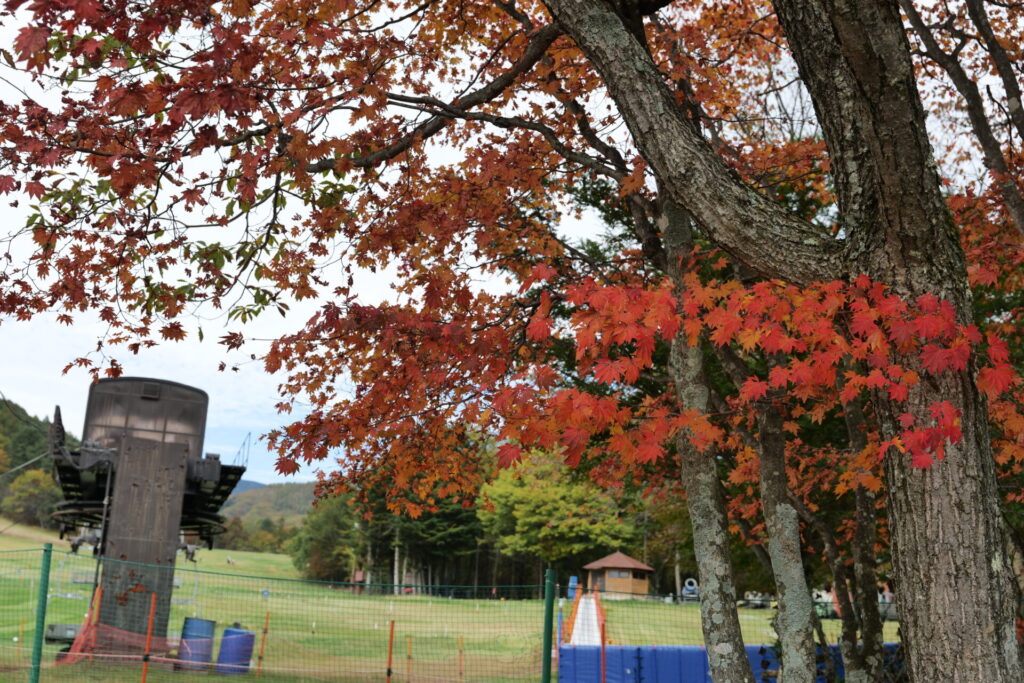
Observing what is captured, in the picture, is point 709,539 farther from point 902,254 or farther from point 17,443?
point 17,443

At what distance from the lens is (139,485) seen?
553 inches

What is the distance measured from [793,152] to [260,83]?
739cm

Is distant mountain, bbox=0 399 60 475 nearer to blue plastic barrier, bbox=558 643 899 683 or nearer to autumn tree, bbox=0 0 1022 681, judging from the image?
blue plastic barrier, bbox=558 643 899 683

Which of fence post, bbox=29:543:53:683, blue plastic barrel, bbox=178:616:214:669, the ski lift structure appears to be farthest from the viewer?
blue plastic barrel, bbox=178:616:214:669

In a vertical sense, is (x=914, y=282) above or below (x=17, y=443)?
below

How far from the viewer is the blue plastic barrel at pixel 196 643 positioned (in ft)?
47.6

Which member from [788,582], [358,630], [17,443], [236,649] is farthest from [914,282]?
[17,443]

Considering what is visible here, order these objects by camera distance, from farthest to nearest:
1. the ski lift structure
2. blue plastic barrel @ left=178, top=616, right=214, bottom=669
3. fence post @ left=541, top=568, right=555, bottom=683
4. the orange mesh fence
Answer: blue plastic barrel @ left=178, top=616, right=214, bottom=669 < the ski lift structure < the orange mesh fence < fence post @ left=541, top=568, right=555, bottom=683

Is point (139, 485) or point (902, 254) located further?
point (139, 485)

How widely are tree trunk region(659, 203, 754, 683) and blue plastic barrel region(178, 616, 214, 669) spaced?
10680 millimetres

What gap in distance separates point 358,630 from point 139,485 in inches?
848

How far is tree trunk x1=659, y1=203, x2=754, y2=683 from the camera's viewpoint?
6176mm

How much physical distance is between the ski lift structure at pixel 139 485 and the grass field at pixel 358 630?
1042 millimetres

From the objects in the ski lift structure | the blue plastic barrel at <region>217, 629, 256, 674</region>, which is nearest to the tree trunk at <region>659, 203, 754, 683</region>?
the ski lift structure
